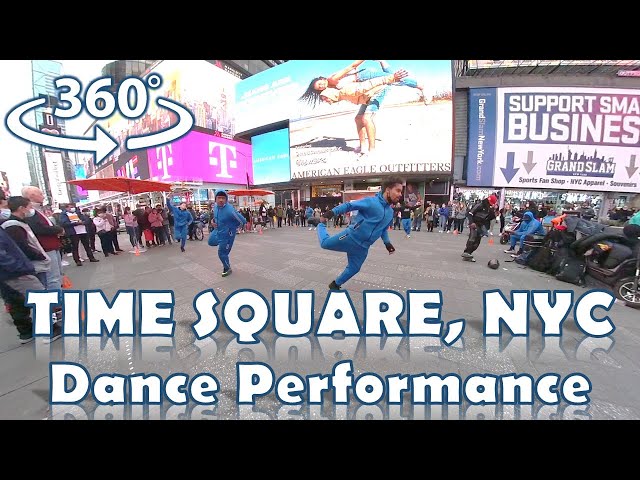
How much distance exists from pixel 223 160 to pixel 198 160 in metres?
3.34

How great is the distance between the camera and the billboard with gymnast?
16984 mm

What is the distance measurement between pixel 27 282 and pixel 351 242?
160 inches

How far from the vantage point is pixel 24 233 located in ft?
8.89

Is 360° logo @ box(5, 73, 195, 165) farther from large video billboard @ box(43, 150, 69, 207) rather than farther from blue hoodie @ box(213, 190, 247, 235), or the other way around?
large video billboard @ box(43, 150, 69, 207)

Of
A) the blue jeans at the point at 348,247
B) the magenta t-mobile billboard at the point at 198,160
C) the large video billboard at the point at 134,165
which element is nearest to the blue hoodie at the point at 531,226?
the blue jeans at the point at 348,247

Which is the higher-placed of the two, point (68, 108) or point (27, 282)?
point (68, 108)

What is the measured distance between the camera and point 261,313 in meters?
2.73

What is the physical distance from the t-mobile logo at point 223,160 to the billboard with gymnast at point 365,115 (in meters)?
7.71

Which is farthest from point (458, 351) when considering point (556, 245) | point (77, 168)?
point (77, 168)

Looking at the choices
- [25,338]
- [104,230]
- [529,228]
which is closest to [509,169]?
[529,228]

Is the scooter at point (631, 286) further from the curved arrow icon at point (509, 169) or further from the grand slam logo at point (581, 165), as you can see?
the grand slam logo at point (581, 165)

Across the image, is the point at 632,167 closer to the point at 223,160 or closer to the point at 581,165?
the point at 581,165

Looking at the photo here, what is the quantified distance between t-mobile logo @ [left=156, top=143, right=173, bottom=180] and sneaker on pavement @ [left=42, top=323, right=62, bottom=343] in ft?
81.2

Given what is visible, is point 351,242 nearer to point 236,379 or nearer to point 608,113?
point 236,379
